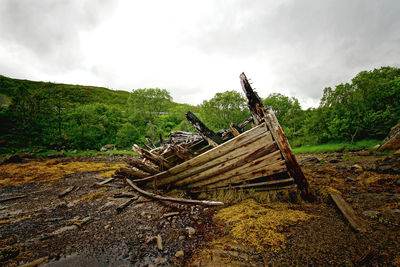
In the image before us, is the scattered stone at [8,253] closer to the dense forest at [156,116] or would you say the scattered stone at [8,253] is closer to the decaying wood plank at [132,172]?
the decaying wood plank at [132,172]

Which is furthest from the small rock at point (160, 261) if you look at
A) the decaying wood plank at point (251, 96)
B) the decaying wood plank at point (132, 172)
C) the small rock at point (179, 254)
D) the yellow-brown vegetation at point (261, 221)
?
the decaying wood plank at point (132, 172)

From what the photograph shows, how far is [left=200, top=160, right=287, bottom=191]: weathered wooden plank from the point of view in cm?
363

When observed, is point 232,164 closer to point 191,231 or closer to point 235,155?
point 235,155

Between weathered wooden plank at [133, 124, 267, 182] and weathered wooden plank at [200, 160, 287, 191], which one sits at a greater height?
weathered wooden plank at [133, 124, 267, 182]

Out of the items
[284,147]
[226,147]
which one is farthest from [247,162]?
[284,147]

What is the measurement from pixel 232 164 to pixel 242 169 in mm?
296

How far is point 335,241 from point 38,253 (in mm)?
4728

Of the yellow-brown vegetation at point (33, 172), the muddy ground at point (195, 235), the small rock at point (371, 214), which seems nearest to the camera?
the muddy ground at point (195, 235)

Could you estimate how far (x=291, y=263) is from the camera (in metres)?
1.90

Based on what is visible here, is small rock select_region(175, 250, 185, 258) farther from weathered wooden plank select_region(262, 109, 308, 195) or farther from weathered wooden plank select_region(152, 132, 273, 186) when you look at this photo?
weathered wooden plank select_region(262, 109, 308, 195)

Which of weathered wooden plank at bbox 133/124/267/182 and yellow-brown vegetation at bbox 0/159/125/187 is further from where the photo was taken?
yellow-brown vegetation at bbox 0/159/125/187

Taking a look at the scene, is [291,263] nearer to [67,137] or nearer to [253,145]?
[253,145]

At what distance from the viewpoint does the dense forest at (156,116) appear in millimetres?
15438

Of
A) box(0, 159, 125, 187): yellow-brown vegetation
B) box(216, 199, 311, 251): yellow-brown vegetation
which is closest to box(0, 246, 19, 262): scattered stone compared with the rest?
box(216, 199, 311, 251): yellow-brown vegetation
